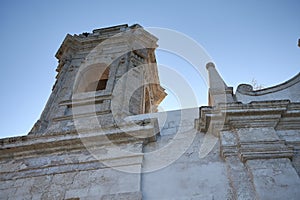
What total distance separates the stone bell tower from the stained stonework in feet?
0.28

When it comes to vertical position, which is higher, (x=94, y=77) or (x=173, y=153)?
(x=94, y=77)

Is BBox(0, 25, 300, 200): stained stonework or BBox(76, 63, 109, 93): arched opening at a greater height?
BBox(76, 63, 109, 93): arched opening

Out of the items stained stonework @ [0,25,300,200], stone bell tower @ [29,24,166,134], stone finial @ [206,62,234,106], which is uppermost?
stone bell tower @ [29,24,166,134]

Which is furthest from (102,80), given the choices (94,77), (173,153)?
(173,153)

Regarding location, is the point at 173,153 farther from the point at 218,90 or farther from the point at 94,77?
the point at 94,77

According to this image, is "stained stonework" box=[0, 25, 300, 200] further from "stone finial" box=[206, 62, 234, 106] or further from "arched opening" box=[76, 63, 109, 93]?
"arched opening" box=[76, 63, 109, 93]

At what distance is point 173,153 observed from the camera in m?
4.79

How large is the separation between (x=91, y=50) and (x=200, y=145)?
5268mm

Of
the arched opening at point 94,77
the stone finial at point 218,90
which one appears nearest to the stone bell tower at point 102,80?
the arched opening at point 94,77

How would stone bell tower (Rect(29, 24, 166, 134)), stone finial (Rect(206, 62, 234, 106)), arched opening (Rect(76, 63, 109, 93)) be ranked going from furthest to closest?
arched opening (Rect(76, 63, 109, 93)) < stone bell tower (Rect(29, 24, 166, 134)) < stone finial (Rect(206, 62, 234, 106))

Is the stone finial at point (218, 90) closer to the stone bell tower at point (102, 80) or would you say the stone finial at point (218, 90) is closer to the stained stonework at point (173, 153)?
the stained stonework at point (173, 153)

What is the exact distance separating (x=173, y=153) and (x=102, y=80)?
181 inches

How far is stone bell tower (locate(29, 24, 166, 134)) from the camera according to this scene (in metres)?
6.48

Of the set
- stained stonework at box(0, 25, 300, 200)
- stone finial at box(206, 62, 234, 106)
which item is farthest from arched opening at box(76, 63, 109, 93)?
stone finial at box(206, 62, 234, 106)
